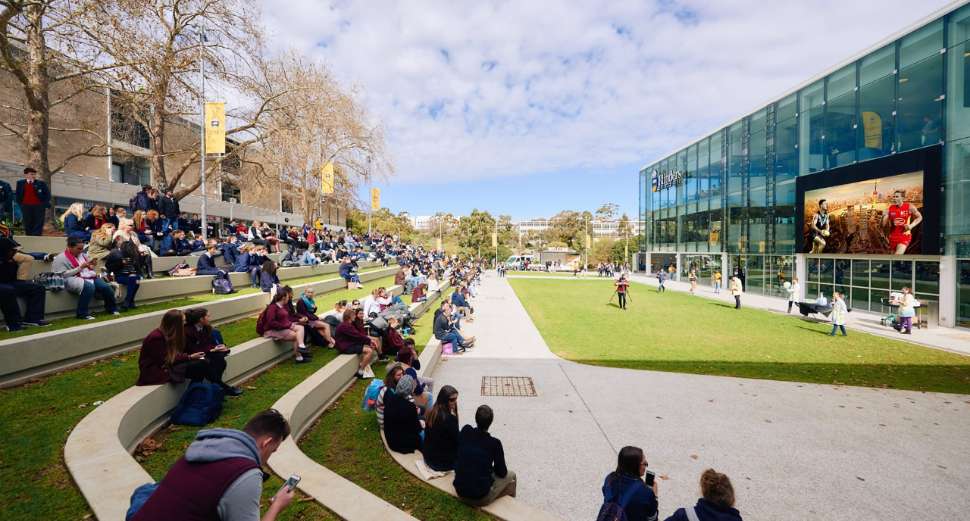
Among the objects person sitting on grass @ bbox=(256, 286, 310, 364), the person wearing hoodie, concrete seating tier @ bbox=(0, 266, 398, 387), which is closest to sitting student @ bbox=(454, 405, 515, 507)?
the person wearing hoodie

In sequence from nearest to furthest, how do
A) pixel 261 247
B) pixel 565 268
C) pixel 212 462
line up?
pixel 212 462, pixel 261 247, pixel 565 268

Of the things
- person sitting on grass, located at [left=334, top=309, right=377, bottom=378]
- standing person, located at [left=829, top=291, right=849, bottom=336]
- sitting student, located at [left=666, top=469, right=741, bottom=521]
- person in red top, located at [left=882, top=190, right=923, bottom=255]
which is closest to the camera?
sitting student, located at [left=666, top=469, right=741, bottom=521]

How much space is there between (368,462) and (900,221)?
81.2 feet

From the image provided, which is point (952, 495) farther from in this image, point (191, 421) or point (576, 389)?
point (191, 421)

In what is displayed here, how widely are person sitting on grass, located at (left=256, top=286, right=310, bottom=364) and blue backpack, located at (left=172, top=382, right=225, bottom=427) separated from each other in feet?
8.74

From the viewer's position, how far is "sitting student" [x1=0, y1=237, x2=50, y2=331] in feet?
20.1

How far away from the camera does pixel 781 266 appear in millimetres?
26953

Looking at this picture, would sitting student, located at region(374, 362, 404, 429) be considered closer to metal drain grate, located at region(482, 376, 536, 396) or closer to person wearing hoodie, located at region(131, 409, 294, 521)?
metal drain grate, located at region(482, 376, 536, 396)

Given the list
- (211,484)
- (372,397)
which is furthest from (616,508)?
(372,397)

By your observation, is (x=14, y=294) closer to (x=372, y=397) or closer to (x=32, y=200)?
(x=32, y=200)

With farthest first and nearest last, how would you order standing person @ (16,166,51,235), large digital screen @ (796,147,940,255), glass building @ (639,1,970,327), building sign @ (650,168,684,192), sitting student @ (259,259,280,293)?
building sign @ (650,168,684,192) → large digital screen @ (796,147,940,255) → glass building @ (639,1,970,327) → sitting student @ (259,259,280,293) → standing person @ (16,166,51,235)

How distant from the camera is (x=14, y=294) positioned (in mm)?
6234

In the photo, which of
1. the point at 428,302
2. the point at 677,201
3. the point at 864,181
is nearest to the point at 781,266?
the point at 864,181

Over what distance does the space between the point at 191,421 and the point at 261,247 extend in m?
9.72
